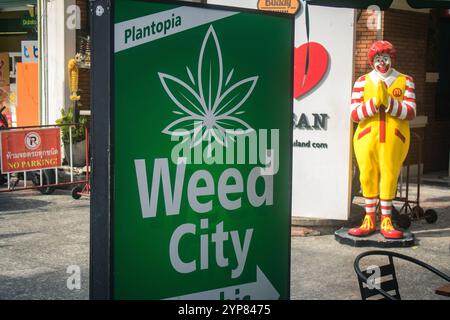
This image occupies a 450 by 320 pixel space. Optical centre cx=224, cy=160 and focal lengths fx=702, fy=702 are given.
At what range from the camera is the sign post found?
102 inches

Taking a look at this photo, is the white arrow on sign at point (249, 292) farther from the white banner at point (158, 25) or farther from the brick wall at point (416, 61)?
the brick wall at point (416, 61)

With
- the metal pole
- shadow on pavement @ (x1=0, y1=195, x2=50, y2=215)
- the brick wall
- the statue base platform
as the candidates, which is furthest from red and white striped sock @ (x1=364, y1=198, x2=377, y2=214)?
the metal pole

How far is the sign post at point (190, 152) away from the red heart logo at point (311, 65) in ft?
20.1

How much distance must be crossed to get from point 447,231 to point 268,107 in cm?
718

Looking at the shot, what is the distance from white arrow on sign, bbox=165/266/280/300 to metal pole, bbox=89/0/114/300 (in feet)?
1.26

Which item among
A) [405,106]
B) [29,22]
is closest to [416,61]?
[405,106]

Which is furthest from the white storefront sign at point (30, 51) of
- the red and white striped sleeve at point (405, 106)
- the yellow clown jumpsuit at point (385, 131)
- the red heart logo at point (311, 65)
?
the red and white striped sleeve at point (405, 106)

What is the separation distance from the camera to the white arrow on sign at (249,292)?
291cm

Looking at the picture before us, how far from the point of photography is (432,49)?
580 inches

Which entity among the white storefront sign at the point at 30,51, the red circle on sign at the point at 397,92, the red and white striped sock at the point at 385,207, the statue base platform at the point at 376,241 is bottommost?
the statue base platform at the point at 376,241

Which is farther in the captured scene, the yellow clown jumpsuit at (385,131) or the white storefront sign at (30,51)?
the white storefront sign at (30,51)

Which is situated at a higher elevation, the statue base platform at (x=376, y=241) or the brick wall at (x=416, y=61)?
the brick wall at (x=416, y=61)

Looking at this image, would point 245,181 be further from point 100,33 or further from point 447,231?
point 447,231
